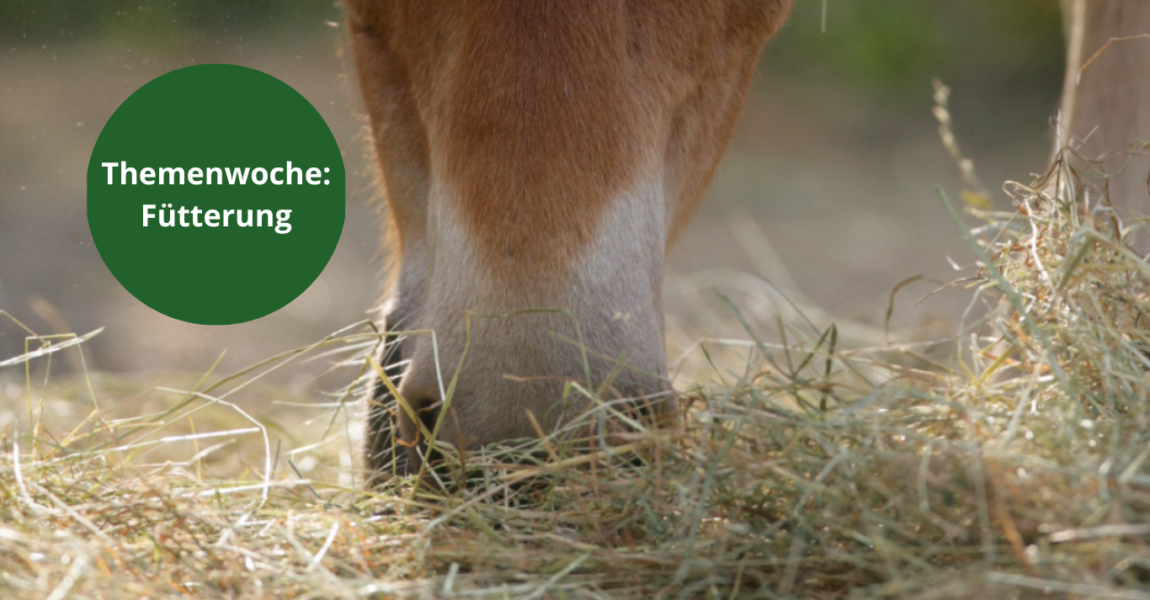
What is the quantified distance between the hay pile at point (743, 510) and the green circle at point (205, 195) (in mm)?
510

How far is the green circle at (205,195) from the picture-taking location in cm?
224

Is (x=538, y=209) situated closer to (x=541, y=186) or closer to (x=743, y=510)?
(x=541, y=186)

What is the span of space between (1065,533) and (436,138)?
115cm

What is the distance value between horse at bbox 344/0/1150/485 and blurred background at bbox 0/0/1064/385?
Answer: 73cm

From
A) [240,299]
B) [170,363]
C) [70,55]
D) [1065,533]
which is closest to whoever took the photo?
[1065,533]

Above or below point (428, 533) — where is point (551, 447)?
above

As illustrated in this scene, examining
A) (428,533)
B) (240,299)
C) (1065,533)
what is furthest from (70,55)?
(1065,533)

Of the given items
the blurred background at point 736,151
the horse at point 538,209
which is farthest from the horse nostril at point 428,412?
the blurred background at point 736,151

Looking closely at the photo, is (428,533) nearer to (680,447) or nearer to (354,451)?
(680,447)

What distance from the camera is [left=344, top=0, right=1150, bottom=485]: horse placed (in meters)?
1.58

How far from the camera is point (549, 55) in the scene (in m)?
1.66

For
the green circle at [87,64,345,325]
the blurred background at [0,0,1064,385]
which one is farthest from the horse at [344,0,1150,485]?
the blurred background at [0,0,1064,385]

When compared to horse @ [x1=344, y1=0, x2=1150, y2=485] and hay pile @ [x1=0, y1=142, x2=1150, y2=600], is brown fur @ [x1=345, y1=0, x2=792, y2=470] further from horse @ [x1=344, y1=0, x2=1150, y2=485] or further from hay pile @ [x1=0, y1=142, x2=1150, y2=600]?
hay pile @ [x1=0, y1=142, x2=1150, y2=600]

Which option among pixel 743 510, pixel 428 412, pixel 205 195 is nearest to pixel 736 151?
pixel 205 195
